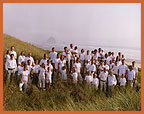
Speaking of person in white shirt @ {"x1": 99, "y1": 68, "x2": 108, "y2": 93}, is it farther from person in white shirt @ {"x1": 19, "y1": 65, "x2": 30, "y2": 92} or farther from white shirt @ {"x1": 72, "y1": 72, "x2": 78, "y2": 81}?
person in white shirt @ {"x1": 19, "y1": 65, "x2": 30, "y2": 92}

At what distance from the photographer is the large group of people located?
12.0 meters

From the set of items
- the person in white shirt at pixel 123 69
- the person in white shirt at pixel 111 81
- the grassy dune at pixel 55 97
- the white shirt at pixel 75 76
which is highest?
the person in white shirt at pixel 123 69

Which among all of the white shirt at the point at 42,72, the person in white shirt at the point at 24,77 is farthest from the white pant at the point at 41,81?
the person in white shirt at the point at 24,77

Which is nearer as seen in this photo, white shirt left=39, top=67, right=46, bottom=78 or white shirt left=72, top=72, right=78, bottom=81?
white shirt left=39, top=67, right=46, bottom=78

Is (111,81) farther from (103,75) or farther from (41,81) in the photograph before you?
(41,81)

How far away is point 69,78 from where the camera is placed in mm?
14148

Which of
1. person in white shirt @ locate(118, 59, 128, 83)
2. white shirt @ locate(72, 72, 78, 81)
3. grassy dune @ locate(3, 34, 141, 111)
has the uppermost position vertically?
person in white shirt @ locate(118, 59, 128, 83)

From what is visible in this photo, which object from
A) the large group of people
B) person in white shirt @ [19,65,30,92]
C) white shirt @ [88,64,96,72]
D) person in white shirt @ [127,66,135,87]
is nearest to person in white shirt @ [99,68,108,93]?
the large group of people

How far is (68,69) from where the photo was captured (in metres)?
15.1

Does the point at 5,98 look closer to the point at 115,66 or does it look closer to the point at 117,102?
the point at 117,102

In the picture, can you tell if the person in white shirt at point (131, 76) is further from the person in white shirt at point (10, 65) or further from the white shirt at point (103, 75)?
the person in white shirt at point (10, 65)

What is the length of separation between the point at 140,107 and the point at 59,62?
7.60m

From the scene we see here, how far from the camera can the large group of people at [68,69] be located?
12000 mm

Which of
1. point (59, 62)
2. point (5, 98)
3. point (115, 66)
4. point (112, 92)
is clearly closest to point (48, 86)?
point (59, 62)
